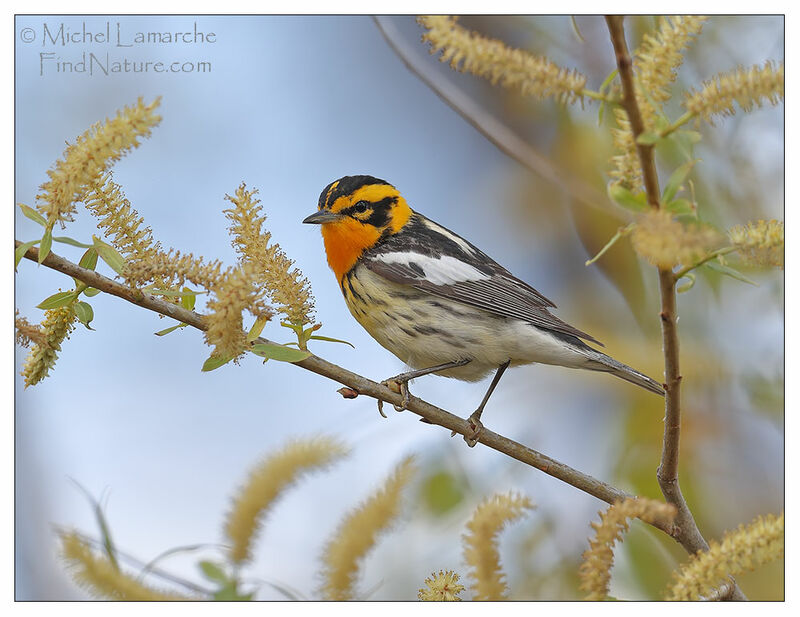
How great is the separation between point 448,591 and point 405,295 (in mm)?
1070

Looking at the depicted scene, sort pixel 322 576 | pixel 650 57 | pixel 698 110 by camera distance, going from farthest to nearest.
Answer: pixel 322 576
pixel 650 57
pixel 698 110

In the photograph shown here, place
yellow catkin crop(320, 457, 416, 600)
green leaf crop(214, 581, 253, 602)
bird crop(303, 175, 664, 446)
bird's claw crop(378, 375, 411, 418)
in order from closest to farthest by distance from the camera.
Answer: green leaf crop(214, 581, 253, 602), yellow catkin crop(320, 457, 416, 600), bird's claw crop(378, 375, 411, 418), bird crop(303, 175, 664, 446)

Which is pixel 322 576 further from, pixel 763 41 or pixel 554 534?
pixel 763 41

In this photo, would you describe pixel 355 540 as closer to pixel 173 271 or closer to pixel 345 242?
pixel 173 271

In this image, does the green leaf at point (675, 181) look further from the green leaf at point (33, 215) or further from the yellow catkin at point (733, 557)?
the green leaf at point (33, 215)

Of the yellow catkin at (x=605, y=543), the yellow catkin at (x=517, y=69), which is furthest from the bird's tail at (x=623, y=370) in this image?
the yellow catkin at (x=517, y=69)

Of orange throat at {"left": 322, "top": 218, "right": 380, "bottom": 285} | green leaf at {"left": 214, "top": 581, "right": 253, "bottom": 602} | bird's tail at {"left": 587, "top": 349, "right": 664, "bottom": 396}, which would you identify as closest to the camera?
green leaf at {"left": 214, "top": 581, "right": 253, "bottom": 602}

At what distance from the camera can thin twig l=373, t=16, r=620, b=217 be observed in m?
2.23

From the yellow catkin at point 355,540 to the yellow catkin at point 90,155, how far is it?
0.54 metres

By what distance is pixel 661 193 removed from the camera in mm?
974

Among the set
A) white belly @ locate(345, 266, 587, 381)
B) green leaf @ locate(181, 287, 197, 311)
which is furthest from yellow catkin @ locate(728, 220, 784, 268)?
white belly @ locate(345, 266, 587, 381)

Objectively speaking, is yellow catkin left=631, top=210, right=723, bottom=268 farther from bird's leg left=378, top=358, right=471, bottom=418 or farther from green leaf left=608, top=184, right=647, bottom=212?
bird's leg left=378, top=358, right=471, bottom=418

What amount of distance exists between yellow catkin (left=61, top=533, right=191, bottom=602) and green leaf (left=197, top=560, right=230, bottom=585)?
0.10 meters

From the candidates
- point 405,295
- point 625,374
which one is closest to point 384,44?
point 405,295
